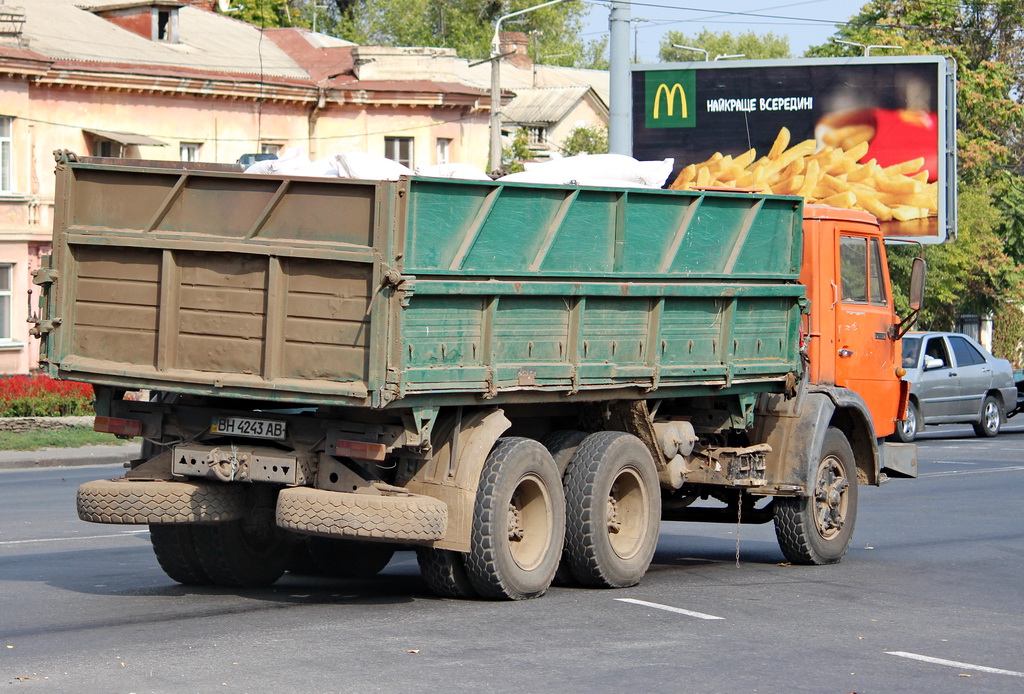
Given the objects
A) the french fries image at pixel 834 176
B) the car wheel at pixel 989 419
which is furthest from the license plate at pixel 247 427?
the french fries image at pixel 834 176

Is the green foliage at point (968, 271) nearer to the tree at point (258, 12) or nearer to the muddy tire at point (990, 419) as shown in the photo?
the muddy tire at point (990, 419)

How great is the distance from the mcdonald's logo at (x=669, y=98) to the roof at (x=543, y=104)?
32630 millimetres

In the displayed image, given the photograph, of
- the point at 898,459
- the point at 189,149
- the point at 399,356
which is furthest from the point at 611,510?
the point at 189,149

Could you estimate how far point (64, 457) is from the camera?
70.9ft

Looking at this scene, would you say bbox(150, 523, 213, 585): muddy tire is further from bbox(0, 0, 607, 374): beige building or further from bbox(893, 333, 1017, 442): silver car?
bbox(0, 0, 607, 374): beige building

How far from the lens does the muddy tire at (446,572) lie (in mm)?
8984

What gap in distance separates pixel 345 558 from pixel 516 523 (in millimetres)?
1680

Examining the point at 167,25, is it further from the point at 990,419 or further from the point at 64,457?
the point at 990,419

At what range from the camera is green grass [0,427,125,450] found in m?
22.4

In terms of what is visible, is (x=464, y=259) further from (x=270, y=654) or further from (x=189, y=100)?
(x=189, y=100)

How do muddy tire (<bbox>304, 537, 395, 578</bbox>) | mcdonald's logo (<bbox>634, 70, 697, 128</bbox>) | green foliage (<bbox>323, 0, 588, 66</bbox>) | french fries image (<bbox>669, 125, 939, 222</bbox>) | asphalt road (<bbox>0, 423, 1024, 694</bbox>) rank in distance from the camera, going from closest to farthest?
asphalt road (<bbox>0, 423, 1024, 694</bbox>), muddy tire (<bbox>304, 537, 395, 578</bbox>), french fries image (<bbox>669, 125, 939, 222</bbox>), mcdonald's logo (<bbox>634, 70, 697, 128</bbox>), green foliage (<bbox>323, 0, 588, 66</bbox>)

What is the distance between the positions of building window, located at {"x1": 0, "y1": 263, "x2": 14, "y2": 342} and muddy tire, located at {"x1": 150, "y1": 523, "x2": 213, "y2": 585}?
27.8 m

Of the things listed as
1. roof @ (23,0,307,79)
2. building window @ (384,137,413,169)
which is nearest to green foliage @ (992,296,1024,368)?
building window @ (384,137,413,169)

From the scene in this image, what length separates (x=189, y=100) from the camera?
39875mm
